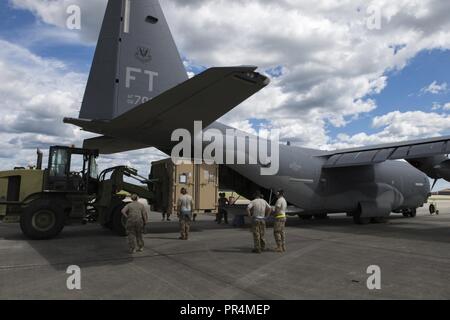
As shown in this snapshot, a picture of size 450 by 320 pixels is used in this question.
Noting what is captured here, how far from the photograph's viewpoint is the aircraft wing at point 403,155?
47.8 feet

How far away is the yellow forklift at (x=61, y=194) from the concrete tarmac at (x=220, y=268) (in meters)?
0.61

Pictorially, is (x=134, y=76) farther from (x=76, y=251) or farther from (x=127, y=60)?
(x=76, y=251)

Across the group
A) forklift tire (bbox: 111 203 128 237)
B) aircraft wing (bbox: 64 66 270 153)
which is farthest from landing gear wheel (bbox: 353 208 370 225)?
forklift tire (bbox: 111 203 128 237)

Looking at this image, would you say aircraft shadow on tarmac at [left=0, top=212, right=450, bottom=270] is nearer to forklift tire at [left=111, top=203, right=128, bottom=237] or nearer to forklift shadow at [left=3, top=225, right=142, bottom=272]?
forklift shadow at [left=3, top=225, right=142, bottom=272]

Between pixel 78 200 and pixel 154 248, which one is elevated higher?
pixel 78 200

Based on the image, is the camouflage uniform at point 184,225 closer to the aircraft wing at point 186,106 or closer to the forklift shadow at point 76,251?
the forklift shadow at point 76,251

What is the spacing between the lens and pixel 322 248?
34.9ft

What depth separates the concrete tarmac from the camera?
19.9ft

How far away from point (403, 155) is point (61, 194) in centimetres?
1341

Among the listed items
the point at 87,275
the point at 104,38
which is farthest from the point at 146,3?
the point at 87,275

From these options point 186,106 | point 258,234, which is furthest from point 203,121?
point 258,234
